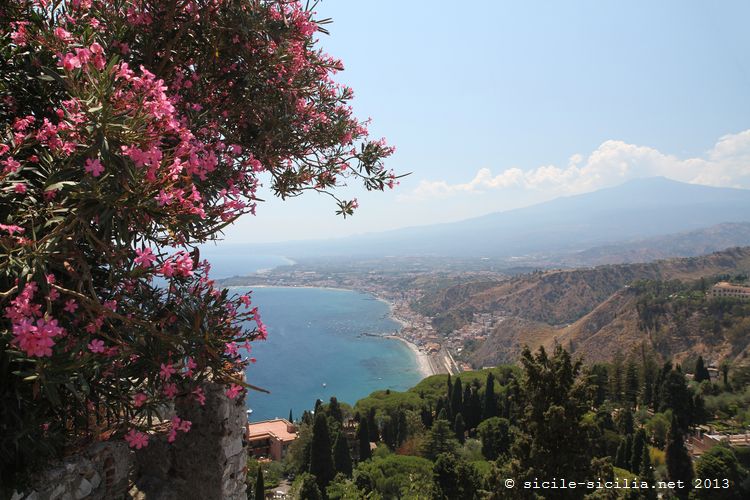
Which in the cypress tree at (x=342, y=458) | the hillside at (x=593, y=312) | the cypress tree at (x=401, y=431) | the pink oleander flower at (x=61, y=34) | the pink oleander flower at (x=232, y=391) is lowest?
the hillside at (x=593, y=312)

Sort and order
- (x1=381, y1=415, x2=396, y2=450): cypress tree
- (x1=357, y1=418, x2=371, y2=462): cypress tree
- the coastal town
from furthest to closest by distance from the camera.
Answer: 1. the coastal town
2. (x1=381, y1=415, x2=396, y2=450): cypress tree
3. (x1=357, y1=418, x2=371, y2=462): cypress tree

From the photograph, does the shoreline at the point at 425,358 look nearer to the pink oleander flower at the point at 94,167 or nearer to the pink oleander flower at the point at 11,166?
the pink oleander flower at the point at 11,166

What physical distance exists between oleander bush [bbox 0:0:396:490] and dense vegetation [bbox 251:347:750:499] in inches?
212

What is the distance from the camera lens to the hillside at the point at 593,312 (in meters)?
47.6

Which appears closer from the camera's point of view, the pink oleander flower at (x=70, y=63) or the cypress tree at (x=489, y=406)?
the pink oleander flower at (x=70, y=63)

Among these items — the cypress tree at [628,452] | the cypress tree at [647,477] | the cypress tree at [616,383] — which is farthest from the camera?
the cypress tree at [616,383]

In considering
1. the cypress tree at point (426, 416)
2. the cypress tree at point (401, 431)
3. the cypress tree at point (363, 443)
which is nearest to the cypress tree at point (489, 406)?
the cypress tree at point (426, 416)

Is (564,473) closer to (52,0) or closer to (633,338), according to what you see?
(52,0)

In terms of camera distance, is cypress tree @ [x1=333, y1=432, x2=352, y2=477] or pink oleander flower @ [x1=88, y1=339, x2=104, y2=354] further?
cypress tree @ [x1=333, y1=432, x2=352, y2=477]

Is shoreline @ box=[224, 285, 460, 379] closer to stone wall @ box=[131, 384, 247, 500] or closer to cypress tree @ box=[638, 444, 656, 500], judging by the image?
cypress tree @ box=[638, 444, 656, 500]

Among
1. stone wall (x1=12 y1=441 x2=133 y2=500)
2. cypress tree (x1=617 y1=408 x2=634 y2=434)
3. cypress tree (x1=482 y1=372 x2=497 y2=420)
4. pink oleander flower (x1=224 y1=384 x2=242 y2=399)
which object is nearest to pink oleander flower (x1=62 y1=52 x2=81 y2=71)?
stone wall (x1=12 y1=441 x2=133 y2=500)

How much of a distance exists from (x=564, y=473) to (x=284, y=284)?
495ft

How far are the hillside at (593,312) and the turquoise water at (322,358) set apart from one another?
12.9 meters

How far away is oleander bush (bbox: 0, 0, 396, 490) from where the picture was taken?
1.52 metres
